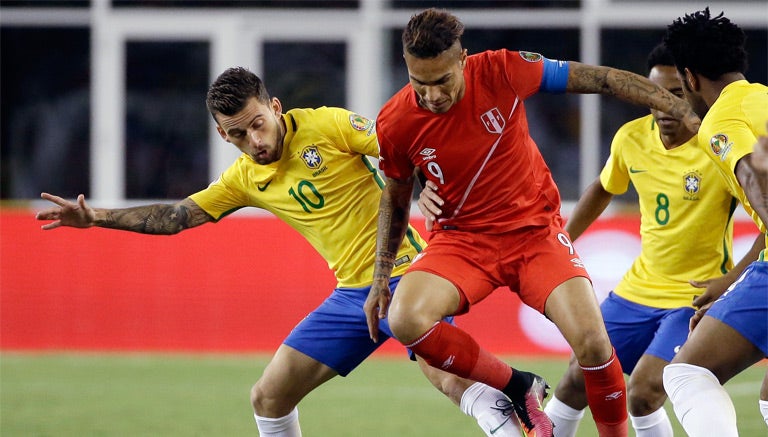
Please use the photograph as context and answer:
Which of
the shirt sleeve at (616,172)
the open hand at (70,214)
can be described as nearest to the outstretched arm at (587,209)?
the shirt sleeve at (616,172)

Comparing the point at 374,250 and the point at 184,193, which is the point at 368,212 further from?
the point at 184,193

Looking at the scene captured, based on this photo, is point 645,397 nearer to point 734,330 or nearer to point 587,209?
point 587,209

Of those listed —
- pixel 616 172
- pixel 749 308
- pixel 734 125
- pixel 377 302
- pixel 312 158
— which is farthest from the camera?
pixel 616 172

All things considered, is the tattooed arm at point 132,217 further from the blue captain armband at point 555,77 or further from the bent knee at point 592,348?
the bent knee at point 592,348

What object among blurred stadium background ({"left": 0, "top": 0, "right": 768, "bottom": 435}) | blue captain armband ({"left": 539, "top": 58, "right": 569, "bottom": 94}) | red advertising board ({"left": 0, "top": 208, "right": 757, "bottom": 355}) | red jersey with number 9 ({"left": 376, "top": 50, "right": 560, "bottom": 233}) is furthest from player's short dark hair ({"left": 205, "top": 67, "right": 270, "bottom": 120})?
blurred stadium background ({"left": 0, "top": 0, "right": 768, "bottom": 435})

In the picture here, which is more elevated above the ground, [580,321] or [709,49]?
[709,49]

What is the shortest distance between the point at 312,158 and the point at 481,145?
1007 mm

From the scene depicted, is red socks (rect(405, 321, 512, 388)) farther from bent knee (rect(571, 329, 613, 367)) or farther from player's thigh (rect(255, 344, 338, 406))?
player's thigh (rect(255, 344, 338, 406))

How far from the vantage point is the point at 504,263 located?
5.32 m

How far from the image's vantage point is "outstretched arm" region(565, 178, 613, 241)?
6.45 m

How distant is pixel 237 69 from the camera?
5941 millimetres

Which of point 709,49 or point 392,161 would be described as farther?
point 392,161

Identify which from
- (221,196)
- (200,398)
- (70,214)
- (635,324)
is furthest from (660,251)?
(200,398)

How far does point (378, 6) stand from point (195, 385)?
5.72 m
